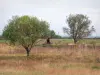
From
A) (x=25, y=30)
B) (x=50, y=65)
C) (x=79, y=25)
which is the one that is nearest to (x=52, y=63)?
(x=50, y=65)

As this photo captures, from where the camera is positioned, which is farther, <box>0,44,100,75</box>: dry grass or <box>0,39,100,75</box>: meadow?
<box>0,39,100,75</box>: meadow

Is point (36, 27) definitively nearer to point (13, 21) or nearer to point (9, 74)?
point (13, 21)

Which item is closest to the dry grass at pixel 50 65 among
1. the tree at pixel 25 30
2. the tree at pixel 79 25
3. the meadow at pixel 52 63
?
the meadow at pixel 52 63

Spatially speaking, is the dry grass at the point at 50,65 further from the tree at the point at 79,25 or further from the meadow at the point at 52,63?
the tree at the point at 79,25

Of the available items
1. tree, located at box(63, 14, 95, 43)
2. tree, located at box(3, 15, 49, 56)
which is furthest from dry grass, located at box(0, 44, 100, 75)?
tree, located at box(63, 14, 95, 43)

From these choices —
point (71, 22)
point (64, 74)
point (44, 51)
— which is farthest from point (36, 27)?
point (71, 22)

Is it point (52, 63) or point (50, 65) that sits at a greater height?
point (50, 65)

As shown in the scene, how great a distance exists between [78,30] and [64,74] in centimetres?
7005

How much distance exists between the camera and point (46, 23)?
133 feet

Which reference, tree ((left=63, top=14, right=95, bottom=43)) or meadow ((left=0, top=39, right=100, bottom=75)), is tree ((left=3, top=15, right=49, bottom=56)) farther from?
tree ((left=63, top=14, right=95, bottom=43))

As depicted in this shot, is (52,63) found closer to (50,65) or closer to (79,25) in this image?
(50,65)

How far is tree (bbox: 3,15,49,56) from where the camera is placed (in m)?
38.3

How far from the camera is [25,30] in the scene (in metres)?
39.1

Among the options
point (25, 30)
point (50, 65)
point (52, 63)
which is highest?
point (25, 30)
